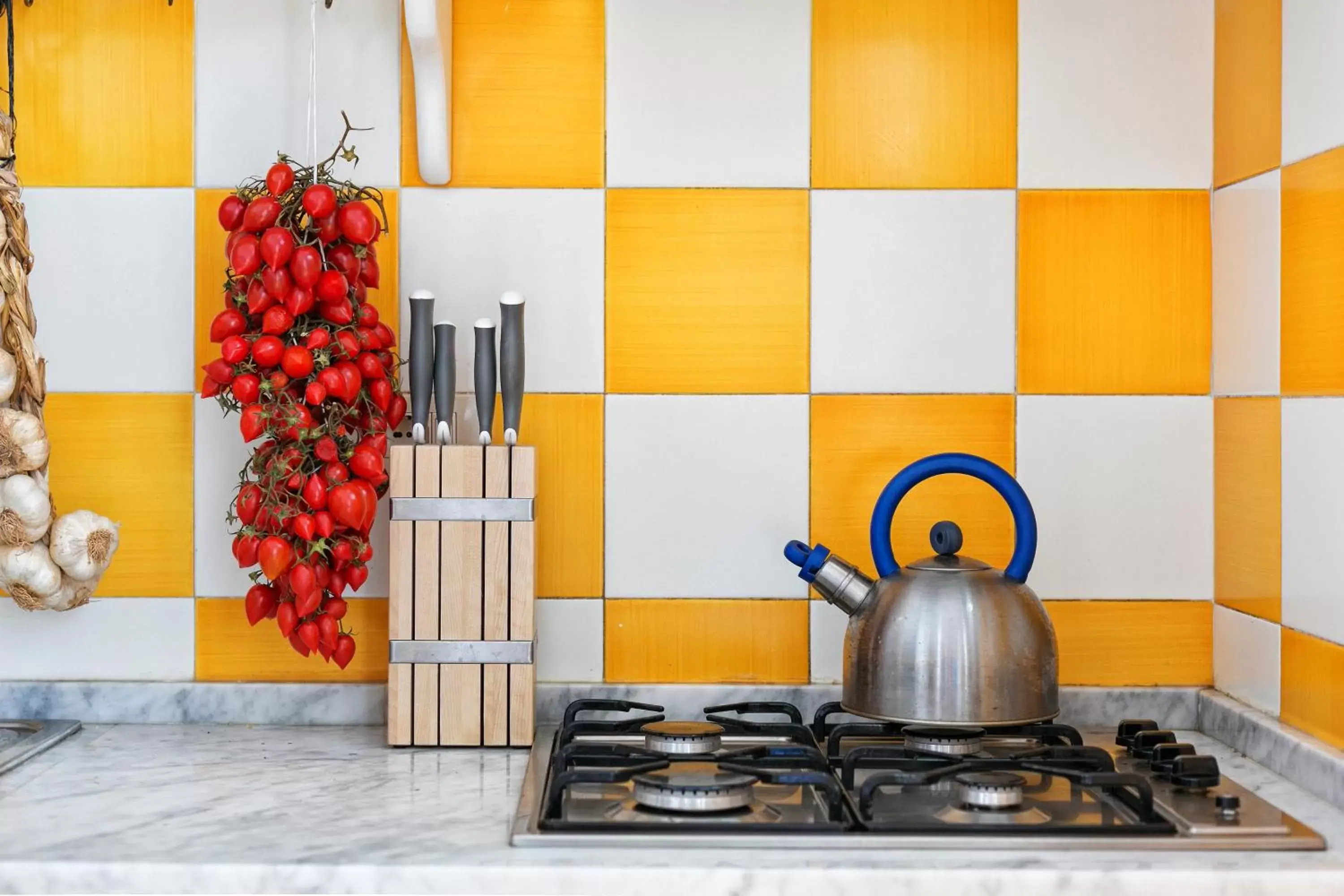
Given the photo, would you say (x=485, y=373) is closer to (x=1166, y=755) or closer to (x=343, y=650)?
(x=343, y=650)

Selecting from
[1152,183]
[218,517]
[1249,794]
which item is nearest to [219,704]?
[218,517]

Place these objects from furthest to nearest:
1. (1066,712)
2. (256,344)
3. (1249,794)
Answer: (1066,712) < (256,344) < (1249,794)

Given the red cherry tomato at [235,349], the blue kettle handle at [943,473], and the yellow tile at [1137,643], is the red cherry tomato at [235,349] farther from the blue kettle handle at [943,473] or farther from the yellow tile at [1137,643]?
the yellow tile at [1137,643]

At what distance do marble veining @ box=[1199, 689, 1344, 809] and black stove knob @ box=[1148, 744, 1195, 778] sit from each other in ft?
0.32

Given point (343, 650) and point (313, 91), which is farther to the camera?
point (313, 91)

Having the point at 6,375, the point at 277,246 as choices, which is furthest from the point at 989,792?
the point at 6,375

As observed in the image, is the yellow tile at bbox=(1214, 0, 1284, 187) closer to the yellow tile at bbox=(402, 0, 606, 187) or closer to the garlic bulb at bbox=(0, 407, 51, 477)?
the yellow tile at bbox=(402, 0, 606, 187)

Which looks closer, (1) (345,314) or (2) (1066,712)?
(1) (345,314)

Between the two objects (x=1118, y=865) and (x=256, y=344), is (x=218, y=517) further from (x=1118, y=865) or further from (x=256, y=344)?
(x=1118, y=865)

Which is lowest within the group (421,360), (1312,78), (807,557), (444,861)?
(444,861)

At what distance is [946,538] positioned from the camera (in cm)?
134

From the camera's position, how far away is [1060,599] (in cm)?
153

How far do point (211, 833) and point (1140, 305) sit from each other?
1.20 meters

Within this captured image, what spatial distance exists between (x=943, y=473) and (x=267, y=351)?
2.48ft
